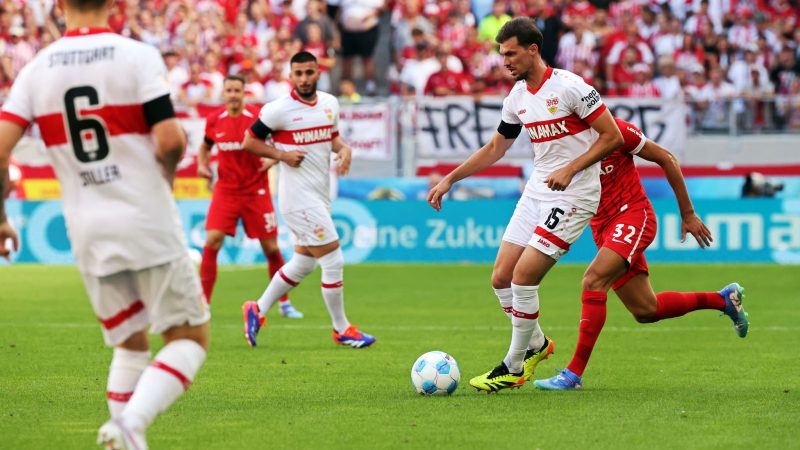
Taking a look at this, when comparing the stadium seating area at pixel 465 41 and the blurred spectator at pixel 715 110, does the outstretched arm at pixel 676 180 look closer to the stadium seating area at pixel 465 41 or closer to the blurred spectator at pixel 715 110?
the blurred spectator at pixel 715 110

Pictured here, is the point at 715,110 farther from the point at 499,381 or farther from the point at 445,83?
the point at 499,381

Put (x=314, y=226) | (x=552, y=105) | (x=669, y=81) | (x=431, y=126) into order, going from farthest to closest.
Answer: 1. (x=669, y=81)
2. (x=431, y=126)
3. (x=314, y=226)
4. (x=552, y=105)

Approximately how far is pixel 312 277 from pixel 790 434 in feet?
40.5

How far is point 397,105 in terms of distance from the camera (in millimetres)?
21328

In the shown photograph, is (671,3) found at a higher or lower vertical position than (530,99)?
lower

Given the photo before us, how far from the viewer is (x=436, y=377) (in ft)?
27.6

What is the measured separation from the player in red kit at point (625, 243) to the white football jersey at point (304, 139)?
349 cm

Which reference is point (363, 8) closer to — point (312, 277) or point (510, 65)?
point (312, 277)

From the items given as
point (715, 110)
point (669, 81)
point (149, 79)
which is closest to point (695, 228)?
point (149, 79)

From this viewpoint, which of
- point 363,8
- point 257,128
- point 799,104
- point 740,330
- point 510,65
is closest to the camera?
point 510,65

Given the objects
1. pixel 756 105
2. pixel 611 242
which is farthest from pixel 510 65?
pixel 756 105

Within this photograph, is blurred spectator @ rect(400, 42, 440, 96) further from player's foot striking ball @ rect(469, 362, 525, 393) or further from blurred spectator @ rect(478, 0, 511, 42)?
player's foot striking ball @ rect(469, 362, 525, 393)

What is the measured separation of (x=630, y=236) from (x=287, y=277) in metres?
4.28

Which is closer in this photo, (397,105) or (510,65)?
(510,65)
